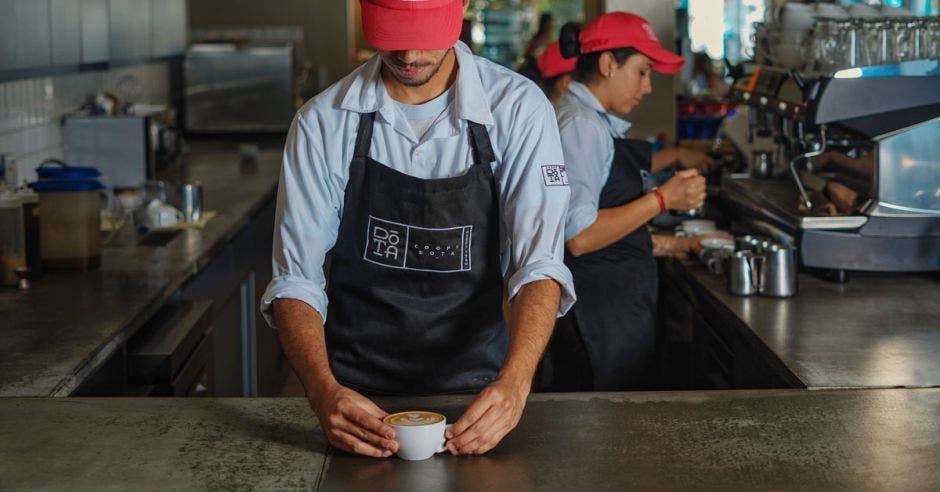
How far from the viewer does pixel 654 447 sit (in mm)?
1915

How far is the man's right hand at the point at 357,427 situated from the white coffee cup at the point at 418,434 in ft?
0.04

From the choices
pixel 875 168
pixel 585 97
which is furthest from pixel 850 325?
pixel 585 97

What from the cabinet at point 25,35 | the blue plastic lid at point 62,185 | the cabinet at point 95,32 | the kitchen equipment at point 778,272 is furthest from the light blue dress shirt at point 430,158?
the cabinet at point 95,32

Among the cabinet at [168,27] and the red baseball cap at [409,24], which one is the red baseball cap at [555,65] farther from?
the cabinet at [168,27]

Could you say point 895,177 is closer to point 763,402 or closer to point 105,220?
point 763,402

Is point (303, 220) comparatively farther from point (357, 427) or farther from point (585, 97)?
point (585, 97)

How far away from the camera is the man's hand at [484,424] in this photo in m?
1.86

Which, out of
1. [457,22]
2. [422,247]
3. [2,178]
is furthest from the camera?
[2,178]

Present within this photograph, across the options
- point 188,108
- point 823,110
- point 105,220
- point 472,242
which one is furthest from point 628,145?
point 188,108

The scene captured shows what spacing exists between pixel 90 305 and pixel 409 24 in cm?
151

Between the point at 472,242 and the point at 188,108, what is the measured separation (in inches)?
225

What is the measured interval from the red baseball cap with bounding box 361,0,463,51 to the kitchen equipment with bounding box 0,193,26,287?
158 centimetres

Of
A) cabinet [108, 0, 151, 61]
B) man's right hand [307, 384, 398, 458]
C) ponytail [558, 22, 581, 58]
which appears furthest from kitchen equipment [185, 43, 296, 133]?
man's right hand [307, 384, 398, 458]

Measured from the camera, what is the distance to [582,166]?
3.32 metres
